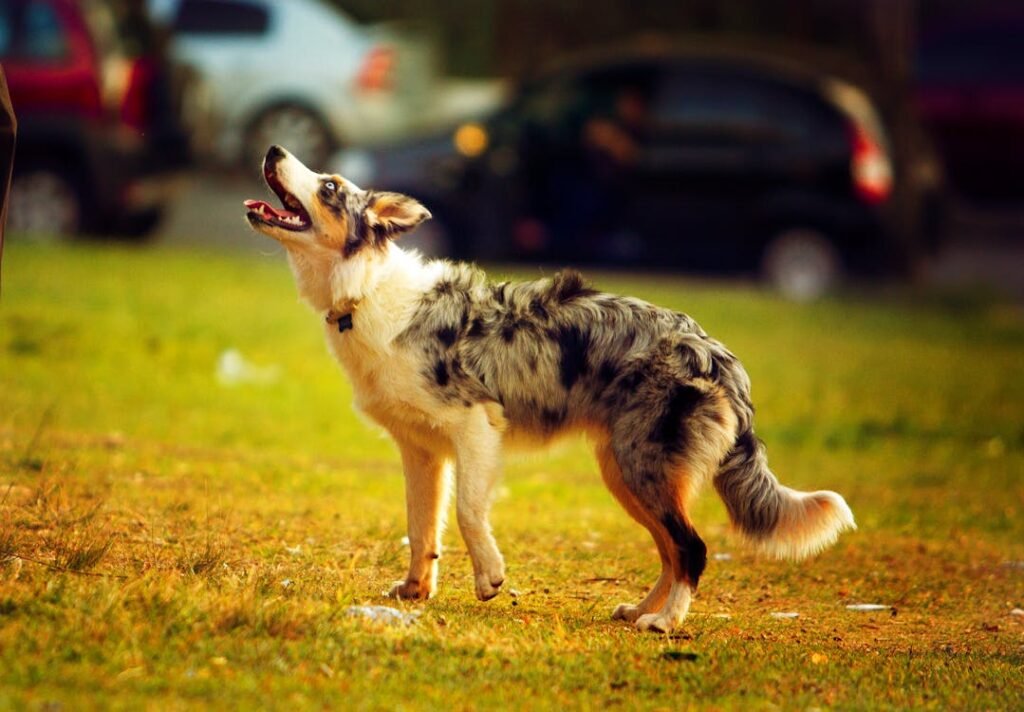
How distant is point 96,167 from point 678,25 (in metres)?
12.3

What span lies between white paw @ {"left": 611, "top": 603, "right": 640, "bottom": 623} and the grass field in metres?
0.16

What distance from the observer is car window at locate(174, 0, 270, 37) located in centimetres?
2042

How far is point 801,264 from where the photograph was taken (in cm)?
1828

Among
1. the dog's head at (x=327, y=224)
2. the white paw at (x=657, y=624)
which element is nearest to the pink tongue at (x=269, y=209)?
the dog's head at (x=327, y=224)

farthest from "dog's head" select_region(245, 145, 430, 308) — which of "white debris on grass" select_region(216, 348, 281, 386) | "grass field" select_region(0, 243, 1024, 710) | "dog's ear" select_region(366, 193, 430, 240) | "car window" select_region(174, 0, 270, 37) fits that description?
"car window" select_region(174, 0, 270, 37)

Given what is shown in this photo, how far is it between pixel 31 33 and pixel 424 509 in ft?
36.9

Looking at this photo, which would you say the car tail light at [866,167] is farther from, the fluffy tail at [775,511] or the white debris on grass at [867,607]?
the fluffy tail at [775,511]

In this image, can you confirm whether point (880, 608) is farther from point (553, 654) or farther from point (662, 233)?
point (662, 233)

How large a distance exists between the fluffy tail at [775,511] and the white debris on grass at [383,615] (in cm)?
142

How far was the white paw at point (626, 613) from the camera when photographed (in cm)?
705

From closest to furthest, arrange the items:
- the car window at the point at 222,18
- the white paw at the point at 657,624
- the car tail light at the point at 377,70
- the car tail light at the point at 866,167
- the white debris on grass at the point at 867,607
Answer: the white paw at the point at 657,624, the white debris on grass at the point at 867,607, the car tail light at the point at 866,167, the car tail light at the point at 377,70, the car window at the point at 222,18

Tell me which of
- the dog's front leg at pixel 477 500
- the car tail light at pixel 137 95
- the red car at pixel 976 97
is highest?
the red car at pixel 976 97

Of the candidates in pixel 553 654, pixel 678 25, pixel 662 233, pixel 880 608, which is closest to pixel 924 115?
pixel 678 25

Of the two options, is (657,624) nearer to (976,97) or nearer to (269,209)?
(269,209)
